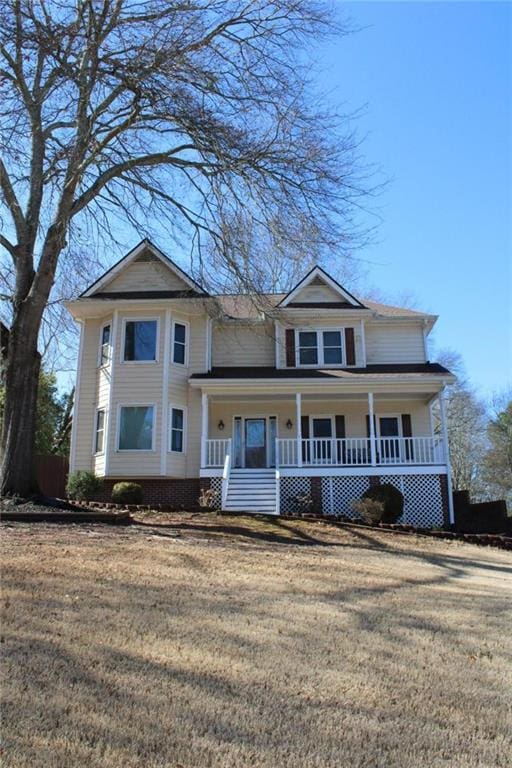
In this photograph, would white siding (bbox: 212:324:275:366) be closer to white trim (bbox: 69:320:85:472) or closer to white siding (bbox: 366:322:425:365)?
white siding (bbox: 366:322:425:365)

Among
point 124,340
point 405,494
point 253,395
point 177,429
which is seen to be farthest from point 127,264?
point 405,494

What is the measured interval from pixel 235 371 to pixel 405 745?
55.8 ft

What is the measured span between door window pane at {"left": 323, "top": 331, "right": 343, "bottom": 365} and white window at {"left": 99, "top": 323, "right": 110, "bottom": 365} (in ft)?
23.7

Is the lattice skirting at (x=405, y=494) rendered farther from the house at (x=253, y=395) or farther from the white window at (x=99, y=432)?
the white window at (x=99, y=432)

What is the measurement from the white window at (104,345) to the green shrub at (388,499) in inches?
369

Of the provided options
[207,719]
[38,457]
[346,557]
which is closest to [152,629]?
[207,719]

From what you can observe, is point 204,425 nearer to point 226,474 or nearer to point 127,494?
point 226,474

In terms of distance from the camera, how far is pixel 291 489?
1853cm

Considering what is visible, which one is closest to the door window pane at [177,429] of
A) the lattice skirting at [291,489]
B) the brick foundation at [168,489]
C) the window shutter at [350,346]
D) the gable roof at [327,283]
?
the brick foundation at [168,489]

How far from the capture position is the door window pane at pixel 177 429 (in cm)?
1967

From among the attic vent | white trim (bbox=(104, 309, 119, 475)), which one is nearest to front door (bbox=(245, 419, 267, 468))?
white trim (bbox=(104, 309, 119, 475))

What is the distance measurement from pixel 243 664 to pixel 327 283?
58.5 ft

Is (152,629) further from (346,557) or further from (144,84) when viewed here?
(144,84)

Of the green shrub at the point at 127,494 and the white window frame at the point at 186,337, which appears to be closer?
the green shrub at the point at 127,494
